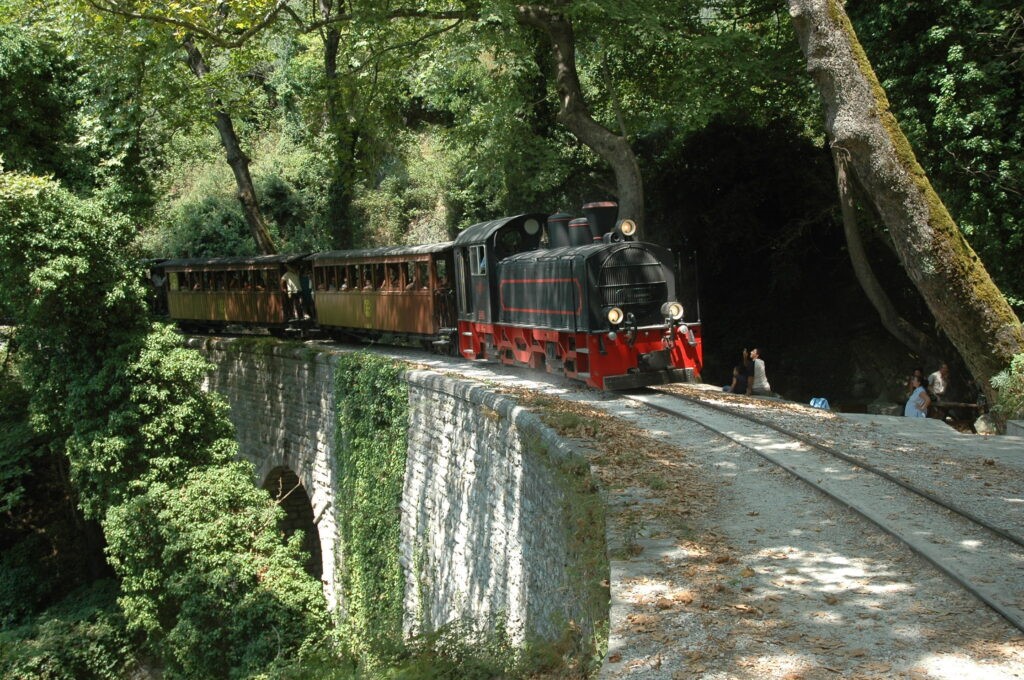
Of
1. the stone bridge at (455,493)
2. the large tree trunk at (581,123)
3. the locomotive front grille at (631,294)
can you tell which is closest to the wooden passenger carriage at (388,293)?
the stone bridge at (455,493)

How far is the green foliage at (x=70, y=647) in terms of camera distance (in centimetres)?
1744

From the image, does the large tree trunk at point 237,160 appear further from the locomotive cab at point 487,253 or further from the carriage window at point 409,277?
the locomotive cab at point 487,253

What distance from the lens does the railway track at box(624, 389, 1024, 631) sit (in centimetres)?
573

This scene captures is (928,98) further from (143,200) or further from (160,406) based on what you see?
(143,200)

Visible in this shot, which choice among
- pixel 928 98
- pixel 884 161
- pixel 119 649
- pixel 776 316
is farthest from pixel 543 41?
pixel 119 649

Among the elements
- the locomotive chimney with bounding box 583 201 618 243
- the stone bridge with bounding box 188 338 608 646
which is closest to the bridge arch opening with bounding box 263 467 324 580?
the stone bridge with bounding box 188 338 608 646

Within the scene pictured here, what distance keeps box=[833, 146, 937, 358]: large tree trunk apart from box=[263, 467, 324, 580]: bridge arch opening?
39.1 ft

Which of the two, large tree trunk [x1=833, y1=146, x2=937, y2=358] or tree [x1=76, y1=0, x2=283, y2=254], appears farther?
tree [x1=76, y1=0, x2=283, y2=254]

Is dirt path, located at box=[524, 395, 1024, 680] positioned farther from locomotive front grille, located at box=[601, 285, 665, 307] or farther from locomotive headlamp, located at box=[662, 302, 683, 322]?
locomotive headlamp, located at box=[662, 302, 683, 322]

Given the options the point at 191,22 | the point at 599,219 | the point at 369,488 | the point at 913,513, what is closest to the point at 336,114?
the point at 191,22

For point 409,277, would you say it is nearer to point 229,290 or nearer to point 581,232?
point 581,232

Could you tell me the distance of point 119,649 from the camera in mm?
18422

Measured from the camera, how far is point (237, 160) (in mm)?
24344

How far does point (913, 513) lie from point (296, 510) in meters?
15.9
